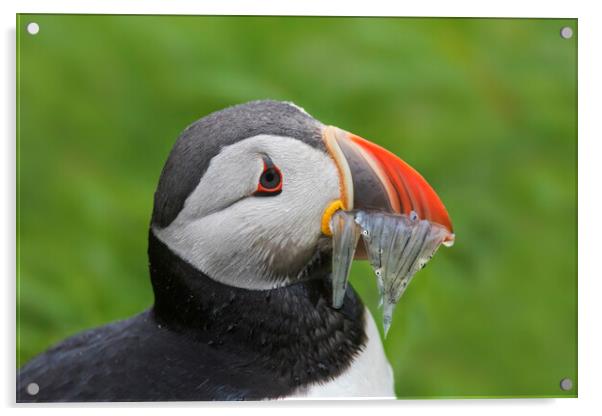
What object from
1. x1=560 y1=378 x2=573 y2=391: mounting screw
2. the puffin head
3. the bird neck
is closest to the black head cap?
the puffin head

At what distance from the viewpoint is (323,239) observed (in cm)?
229

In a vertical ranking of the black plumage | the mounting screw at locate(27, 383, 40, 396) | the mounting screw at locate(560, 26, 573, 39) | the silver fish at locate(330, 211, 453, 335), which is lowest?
the mounting screw at locate(27, 383, 40, 396)

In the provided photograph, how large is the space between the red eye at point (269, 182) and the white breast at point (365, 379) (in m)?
0.47

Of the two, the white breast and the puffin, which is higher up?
the puffin

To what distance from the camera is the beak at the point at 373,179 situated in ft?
7.34

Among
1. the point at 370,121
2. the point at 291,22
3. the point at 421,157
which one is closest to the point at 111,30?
the point at 291,22

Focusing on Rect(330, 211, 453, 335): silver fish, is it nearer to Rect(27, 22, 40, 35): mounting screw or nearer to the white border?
the white border

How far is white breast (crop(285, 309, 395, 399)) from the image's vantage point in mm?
2345

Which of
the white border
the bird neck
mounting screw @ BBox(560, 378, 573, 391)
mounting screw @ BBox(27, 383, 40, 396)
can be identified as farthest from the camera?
mounting screw @ BBox(560, 378, 573, 391)

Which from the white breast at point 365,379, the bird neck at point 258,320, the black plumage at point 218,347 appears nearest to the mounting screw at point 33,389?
the black plumage at point 218,347

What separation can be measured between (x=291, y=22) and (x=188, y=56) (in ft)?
1.08

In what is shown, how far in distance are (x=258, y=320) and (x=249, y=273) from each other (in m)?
0.12

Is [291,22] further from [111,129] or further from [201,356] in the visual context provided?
[201,356]
